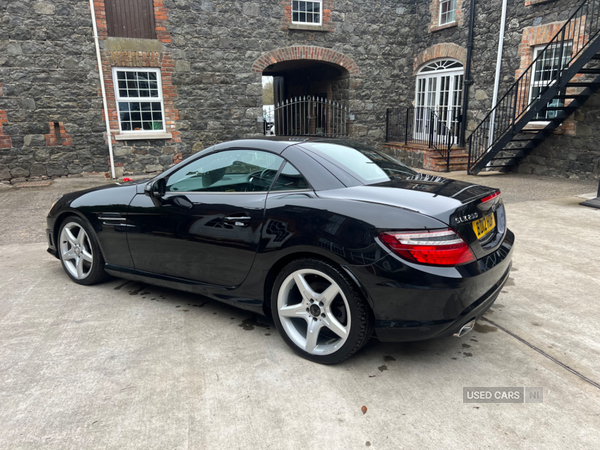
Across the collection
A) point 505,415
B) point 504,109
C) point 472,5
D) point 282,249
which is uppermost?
point 472,5

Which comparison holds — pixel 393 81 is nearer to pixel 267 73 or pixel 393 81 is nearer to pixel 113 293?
pixel 267 73

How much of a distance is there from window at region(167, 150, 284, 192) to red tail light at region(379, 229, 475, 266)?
1074mm

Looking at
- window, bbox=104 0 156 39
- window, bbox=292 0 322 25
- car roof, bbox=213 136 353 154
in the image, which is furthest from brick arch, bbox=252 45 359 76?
car roof, bbox=213 136 353 154

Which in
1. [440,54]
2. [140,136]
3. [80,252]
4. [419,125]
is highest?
[440,54]

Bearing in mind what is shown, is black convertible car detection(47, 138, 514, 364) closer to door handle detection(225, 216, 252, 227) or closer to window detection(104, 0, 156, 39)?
door handle detection(225, 216, 252, 227)

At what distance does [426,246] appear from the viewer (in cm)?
248

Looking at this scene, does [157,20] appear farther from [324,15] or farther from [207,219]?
[207,219]

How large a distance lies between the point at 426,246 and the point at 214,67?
10.8 metres

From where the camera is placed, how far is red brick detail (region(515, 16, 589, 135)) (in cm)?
932

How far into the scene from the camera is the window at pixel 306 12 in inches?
492

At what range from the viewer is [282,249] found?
2.88m

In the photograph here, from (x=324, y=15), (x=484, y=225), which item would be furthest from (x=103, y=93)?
(x=484, y=225)

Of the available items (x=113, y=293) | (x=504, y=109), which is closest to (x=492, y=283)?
(x=113, y=293)

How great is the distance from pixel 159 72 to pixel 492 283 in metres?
10.9
